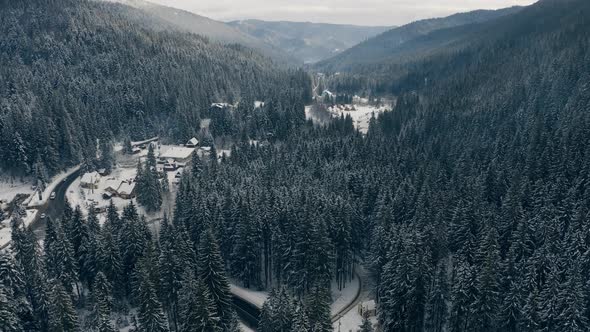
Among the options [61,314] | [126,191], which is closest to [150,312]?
[61,314]

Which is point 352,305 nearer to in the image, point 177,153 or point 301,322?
point 301,322

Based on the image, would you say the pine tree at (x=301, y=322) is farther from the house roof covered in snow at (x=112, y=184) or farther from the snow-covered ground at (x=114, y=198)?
the house roof covered in snow at (x=112, y=184)

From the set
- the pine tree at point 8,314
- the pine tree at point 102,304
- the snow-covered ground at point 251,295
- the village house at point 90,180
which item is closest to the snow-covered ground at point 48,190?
the village house at point 90,180

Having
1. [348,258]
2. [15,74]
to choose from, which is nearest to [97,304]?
[348,258]

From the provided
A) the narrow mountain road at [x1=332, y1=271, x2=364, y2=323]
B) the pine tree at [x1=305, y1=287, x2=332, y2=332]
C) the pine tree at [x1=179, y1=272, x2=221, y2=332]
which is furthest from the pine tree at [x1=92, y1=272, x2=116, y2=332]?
the narrow mountain road at [x1=332, y1=271, x2=364, y2=323]

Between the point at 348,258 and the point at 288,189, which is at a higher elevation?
the point at 288,189

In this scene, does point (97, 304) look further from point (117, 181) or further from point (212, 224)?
point (117, 181)

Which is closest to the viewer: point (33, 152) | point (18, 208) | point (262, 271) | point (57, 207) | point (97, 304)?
point (97, 304)
